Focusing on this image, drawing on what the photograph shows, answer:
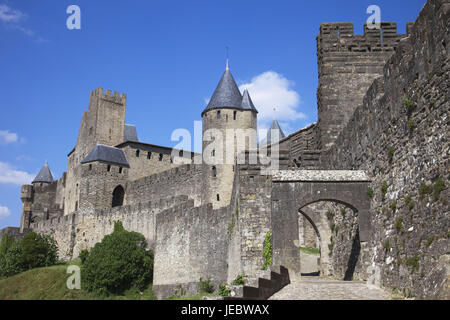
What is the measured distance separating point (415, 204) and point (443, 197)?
3.77 feet

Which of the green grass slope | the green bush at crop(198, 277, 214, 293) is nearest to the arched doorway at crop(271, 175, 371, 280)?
the green bush at crop(198, 277, 214, 293)

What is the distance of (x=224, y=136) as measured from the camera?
32906 mm

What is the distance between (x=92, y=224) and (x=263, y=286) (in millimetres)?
32869

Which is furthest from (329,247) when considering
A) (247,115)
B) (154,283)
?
(247,115)

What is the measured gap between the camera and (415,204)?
909cm

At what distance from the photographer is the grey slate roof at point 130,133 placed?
173 ft

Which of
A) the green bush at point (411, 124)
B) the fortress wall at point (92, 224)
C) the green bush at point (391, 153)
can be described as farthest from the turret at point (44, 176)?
the green bush at point (411, 124)

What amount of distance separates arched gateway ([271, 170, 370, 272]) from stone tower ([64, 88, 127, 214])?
127 feet

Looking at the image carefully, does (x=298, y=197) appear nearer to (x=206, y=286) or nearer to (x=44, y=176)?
(x=206, y=286)

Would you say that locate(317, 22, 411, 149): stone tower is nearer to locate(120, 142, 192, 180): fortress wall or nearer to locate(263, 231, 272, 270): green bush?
locate(263, 231, 272, 270): green bush

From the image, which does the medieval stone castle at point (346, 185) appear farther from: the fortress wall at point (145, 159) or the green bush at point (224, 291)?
the fortress wall at point (145, 159)

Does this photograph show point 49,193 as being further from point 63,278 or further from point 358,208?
point 358,208

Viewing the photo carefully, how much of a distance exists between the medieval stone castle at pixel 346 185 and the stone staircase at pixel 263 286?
696 millimetres

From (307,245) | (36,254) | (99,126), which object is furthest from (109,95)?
(307,245)
